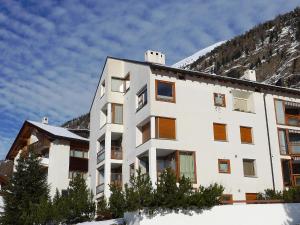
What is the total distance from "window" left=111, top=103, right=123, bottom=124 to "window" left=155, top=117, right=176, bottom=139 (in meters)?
6.73

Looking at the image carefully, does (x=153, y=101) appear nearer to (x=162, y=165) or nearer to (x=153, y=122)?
(x=153, y=122)

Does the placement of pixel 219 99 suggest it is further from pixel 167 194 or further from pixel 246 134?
pixel 167 194

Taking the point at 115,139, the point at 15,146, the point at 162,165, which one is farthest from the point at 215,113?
the point at 15,146

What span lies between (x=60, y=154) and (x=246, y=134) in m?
20.5

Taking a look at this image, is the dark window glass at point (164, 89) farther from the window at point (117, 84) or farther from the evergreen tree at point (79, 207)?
the evergreen tree at point (79, 207)

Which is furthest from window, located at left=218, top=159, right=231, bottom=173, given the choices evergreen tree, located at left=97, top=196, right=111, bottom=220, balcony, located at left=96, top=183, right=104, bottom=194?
balcony, located at left=96, top=183, right=104, bottom=194

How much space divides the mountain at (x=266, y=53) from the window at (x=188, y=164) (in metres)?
76.3

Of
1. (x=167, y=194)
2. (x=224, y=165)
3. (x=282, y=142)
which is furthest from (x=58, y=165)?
(x=167, y=194)

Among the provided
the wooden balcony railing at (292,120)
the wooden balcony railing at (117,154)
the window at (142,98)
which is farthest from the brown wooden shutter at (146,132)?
the wooden balcony railing at (292,120)

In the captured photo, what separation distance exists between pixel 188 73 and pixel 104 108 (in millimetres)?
9839

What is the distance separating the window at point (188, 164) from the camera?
113 ft

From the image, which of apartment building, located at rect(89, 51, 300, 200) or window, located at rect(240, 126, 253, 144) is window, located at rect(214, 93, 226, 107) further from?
window, located at rect(240, 126, 253, 144)

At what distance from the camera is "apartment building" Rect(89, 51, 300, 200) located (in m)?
35.1

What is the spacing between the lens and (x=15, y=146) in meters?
58.9
